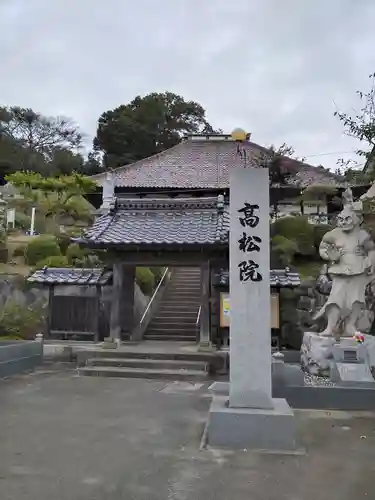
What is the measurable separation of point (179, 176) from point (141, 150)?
18.1 m

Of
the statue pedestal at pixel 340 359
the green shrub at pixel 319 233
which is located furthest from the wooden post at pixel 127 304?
the green shrub at pixel 319 233

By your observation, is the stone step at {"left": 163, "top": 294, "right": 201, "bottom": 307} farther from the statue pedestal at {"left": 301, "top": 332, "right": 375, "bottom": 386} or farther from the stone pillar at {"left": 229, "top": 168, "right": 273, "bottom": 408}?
the stone pillar at {"left": 229, "top": 168, "right": 273, "bottom": 408}

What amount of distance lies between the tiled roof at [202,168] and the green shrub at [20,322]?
1469 centimetres

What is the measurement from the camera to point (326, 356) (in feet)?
31.1

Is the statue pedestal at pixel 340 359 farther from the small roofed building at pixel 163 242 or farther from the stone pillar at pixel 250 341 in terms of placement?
the small roofed building at pixel 163 242

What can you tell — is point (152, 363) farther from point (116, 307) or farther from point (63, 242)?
point (63, 242)

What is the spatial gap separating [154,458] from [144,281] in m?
12.8

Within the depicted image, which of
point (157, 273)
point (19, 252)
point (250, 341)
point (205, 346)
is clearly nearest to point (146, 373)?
point (205, 346)

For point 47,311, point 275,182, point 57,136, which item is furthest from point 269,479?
point 57,136

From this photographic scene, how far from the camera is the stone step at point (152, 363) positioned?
12.0 m

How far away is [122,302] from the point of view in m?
14.8

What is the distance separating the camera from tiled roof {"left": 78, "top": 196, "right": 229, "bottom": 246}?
1343 cm

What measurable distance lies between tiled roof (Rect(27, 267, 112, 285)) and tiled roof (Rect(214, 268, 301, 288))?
337 centimetres

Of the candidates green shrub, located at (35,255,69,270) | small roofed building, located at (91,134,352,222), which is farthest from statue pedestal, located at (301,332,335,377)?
small roofed building, located at (91,134,352,222)
